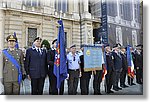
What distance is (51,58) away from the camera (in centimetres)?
232

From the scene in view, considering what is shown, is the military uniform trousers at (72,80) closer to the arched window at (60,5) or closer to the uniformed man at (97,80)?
the uniformed man at (97,80)

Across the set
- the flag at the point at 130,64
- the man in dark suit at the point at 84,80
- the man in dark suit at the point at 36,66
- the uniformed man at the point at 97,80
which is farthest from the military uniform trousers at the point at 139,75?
the man in dark suit at the point at 36,66

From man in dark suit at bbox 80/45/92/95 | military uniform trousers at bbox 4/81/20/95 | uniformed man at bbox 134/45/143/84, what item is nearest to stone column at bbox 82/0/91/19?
man in dark suit at bbox 80/45/92/95

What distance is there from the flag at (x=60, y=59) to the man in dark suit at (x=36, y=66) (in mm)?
140

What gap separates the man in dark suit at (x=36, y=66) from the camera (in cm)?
223

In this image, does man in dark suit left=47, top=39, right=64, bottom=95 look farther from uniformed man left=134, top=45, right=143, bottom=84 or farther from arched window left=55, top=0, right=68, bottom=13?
uniformed man left=134, top=45, right=143, bottom=84

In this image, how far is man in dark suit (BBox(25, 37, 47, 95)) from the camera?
223 cm

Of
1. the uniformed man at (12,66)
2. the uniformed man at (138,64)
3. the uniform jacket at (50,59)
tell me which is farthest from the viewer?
the uniformed man at (138,64)

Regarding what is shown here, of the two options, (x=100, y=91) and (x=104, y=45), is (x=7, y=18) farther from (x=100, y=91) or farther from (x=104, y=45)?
(x=100, y=91)

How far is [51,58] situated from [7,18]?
0.68 metres

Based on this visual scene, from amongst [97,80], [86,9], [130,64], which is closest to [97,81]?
[97,80]

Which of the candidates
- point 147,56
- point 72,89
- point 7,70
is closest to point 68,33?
point 72,89

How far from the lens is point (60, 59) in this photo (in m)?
2.33

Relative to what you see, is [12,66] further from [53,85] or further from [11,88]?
[53,85]
